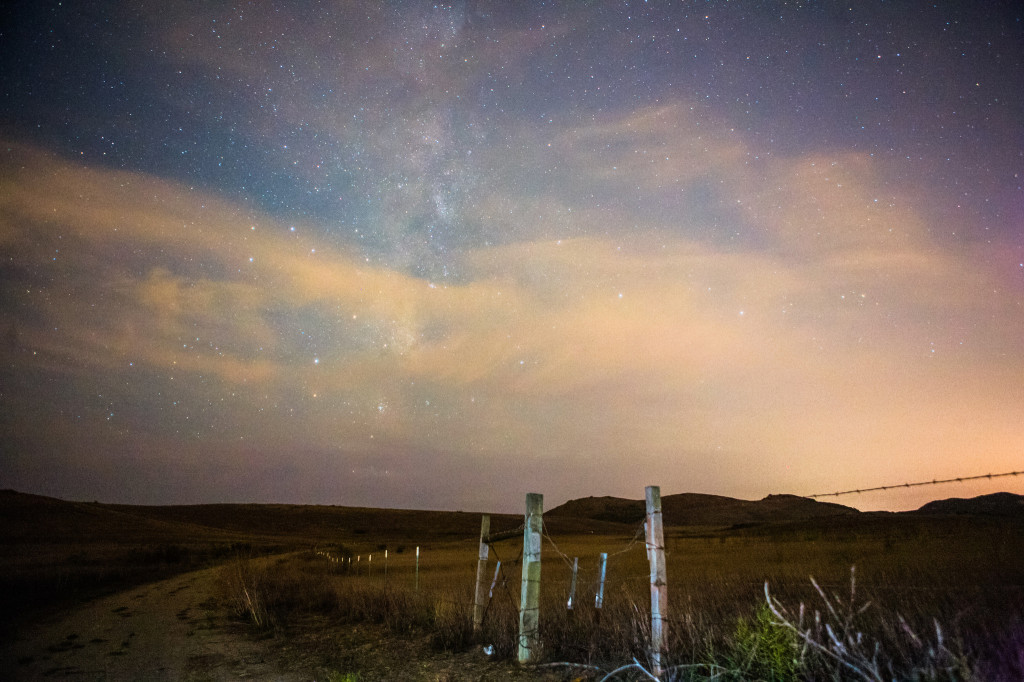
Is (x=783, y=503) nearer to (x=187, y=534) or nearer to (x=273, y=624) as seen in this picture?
(x=187, y=534)

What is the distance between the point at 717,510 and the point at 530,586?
105 metres

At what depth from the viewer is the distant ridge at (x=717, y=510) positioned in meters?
87.8

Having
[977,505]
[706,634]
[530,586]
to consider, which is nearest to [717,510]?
[977,505]

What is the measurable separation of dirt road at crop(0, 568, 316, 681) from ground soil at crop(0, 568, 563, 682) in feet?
0.05

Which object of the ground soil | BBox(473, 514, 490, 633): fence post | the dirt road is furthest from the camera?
BBox(473, 514, 490, 633): fence post

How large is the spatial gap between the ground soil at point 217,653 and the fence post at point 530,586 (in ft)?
1.09

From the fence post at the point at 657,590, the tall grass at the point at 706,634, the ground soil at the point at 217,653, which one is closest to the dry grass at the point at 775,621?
the tall grass at the point at 706,634

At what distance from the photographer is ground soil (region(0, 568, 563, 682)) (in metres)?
7.74

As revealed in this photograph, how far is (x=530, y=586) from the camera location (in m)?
7.60

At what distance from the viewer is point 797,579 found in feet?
48.4

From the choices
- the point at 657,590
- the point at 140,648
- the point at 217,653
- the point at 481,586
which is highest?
the point at 657,590

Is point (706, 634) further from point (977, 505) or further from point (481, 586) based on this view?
point (977, 505)

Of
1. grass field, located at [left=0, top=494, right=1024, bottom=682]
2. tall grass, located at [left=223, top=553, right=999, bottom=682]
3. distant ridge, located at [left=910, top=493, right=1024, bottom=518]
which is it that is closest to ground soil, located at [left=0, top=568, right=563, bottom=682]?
grass field, located at [left=0, top=494, right=1024, bottom=682]

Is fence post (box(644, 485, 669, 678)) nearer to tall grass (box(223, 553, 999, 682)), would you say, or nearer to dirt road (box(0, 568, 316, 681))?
tall grass (box(223, 553, 999, 682))
